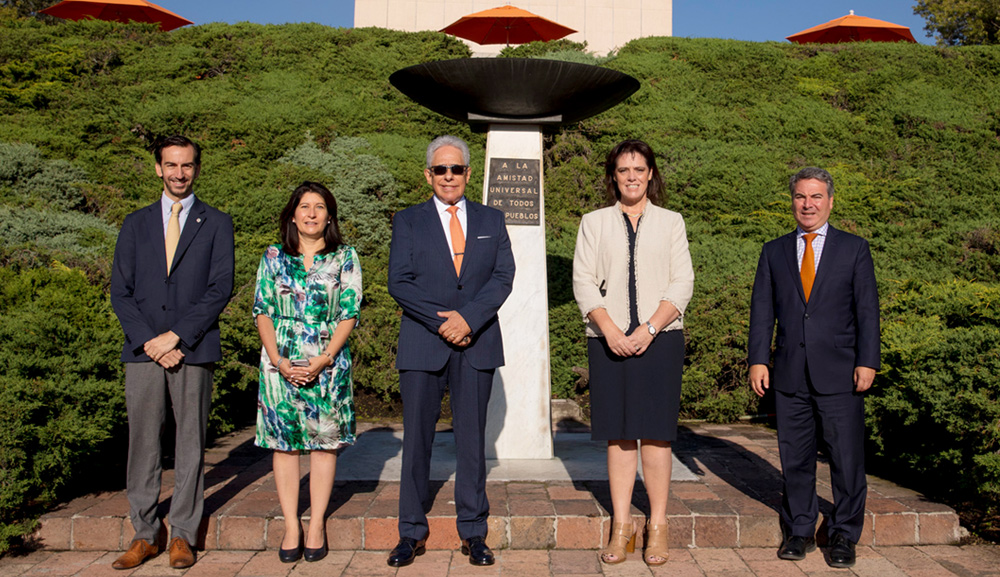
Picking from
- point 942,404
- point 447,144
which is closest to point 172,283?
point 447,144

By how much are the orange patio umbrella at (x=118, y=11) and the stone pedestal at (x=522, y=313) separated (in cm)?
Answer: 1334

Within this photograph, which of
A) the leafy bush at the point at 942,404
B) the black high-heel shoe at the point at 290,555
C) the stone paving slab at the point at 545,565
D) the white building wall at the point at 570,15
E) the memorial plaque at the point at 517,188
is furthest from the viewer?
the white building wall at the point at 570,15

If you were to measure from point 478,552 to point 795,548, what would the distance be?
1.48 m

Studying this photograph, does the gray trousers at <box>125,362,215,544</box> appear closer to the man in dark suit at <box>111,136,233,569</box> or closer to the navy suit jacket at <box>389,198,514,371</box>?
the man in dark suit at <box>111,136,233,569</box>

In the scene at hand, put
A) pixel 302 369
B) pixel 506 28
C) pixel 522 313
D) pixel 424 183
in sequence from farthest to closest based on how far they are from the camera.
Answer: pixel 506 28, pixel 424 183, pixel 522 313, pixel 302 369

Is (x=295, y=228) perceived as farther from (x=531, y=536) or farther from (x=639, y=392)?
(x=531, y=536)

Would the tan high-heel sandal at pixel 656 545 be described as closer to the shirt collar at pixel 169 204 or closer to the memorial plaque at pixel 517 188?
the memorial plaque at pixel 517 188

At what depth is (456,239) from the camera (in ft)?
11.7

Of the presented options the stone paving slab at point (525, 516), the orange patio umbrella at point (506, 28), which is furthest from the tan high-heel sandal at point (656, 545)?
the orange patio umbrella at point (506, 28)

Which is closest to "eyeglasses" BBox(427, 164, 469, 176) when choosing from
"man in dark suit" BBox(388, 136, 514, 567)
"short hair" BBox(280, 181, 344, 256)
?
"man in dark suit" BBox(388, 136, 514, 567)

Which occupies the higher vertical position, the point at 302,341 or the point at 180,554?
the point at 302,341

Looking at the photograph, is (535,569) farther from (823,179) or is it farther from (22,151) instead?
(22,151)

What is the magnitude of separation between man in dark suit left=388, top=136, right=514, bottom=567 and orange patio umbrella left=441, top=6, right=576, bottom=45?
11385mm

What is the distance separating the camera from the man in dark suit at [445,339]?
3359mm
